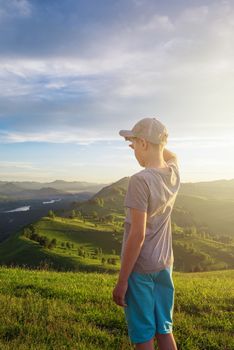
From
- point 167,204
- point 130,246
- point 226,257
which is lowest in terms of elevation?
point 226,257

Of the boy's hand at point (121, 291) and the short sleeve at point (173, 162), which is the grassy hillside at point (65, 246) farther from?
the boy's hand at point (121, 291)

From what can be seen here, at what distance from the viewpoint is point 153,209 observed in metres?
5.37

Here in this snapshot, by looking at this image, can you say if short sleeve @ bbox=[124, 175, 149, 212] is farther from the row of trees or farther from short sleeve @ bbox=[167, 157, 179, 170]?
the row of trees

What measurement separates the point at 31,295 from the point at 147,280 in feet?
22.8

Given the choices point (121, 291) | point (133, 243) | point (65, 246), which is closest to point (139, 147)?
point (133, 243)

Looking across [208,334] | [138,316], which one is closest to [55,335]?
[208,334]

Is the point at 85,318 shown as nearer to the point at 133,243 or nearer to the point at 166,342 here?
the point at 166,342

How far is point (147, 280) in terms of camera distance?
5.40 metres

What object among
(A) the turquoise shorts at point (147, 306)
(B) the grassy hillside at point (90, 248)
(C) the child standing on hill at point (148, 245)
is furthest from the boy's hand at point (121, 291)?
(B) the grassy hillside at point (90, 248)

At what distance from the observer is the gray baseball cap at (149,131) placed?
5.44 m

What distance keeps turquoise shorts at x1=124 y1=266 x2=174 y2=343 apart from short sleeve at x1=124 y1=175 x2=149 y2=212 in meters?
0.84

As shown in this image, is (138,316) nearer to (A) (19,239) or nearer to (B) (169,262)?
(B) (169,262)

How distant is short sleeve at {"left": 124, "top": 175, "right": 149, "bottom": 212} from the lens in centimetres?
515

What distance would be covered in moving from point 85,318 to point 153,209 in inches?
196
